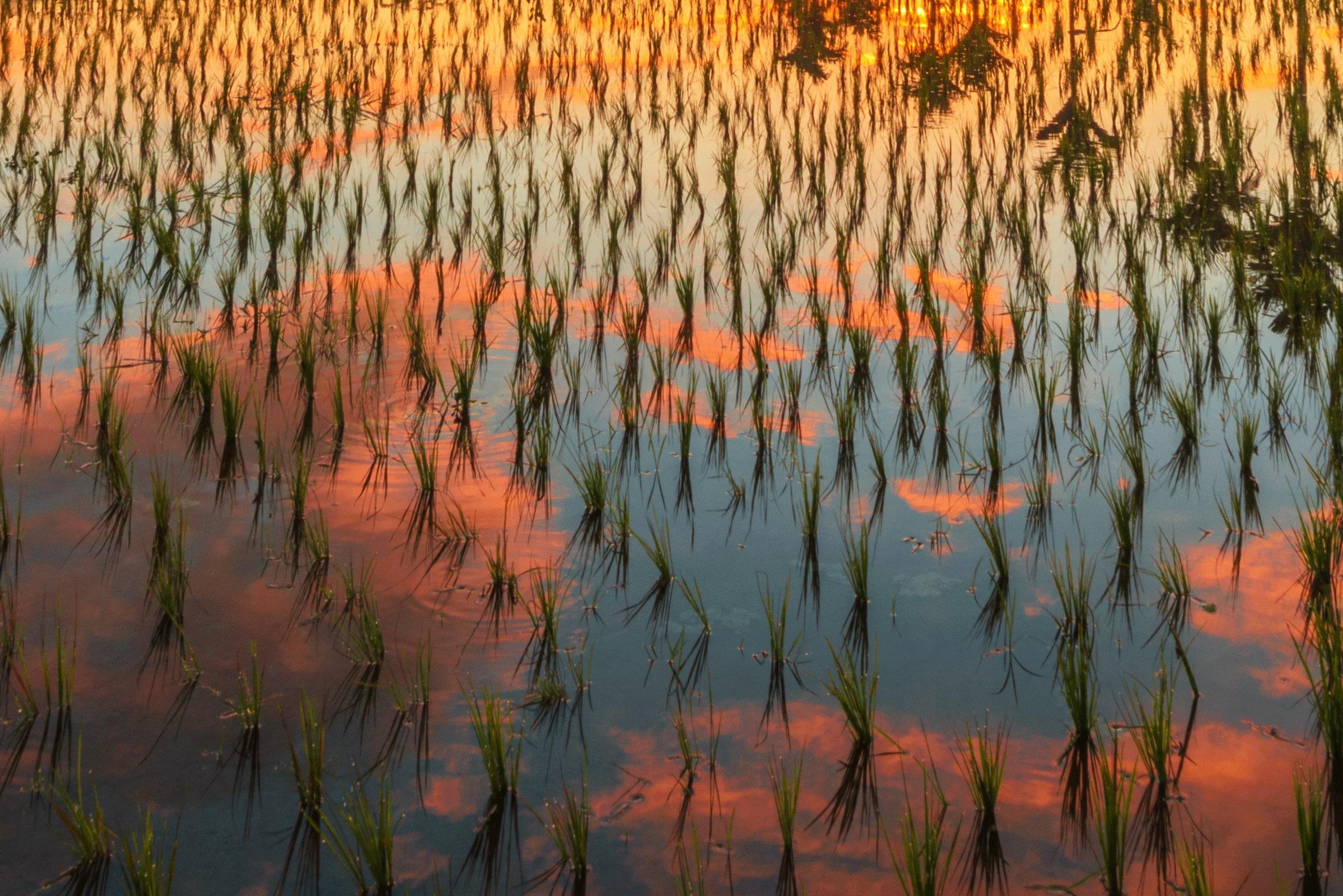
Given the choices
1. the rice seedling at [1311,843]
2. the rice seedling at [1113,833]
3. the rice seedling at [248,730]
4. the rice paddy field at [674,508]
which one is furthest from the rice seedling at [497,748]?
the rice seedling at [1311,843]

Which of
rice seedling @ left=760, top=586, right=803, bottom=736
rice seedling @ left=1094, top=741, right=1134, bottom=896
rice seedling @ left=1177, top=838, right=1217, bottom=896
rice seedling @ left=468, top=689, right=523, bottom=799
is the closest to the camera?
rice seedling @ left=1177, top=838, right=1217, bottom=896

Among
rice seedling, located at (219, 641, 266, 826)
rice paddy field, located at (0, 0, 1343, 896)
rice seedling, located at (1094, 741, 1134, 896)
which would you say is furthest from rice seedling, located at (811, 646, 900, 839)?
rice seedling, located at (219, 641, 266, 826)

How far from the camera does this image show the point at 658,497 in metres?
3.15

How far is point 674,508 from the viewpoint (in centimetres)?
309

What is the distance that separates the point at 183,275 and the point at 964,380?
2762mm

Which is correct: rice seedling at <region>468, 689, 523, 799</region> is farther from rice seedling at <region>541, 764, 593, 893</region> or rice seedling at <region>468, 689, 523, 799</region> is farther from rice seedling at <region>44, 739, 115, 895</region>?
rice seedling at <region>44, 739, 115, 895</region>

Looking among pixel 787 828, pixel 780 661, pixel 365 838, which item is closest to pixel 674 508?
pixel 780 661

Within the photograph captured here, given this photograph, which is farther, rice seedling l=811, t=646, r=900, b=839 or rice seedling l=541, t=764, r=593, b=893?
rice seedling l=811, t=646, r=900, b=839

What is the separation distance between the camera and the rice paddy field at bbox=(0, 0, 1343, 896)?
202cm

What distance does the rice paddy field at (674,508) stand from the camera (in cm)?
202

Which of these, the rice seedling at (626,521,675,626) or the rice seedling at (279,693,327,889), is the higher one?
the rice seedling at (626,521,675,626)

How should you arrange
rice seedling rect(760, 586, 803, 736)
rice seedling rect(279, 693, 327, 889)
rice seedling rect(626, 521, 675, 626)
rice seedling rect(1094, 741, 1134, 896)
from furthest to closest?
rice seedling rect(626, 521, 675, 626) < rice seedling rect(760, 586, 803, 736) < rice seedling rect(279, 693, 327, 889) < rice seedling rect(1094, 741, 1134, 896)

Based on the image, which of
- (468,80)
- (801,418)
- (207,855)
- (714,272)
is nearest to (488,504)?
(801,418)

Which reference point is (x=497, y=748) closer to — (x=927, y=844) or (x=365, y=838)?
(x=365, y=838)
